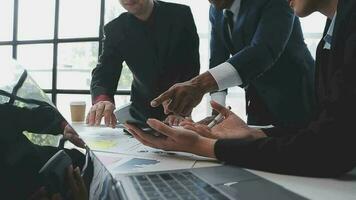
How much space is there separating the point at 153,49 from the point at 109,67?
261mm

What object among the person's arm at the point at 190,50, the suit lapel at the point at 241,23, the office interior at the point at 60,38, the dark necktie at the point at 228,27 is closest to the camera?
the suit lapel at the point at 241,23

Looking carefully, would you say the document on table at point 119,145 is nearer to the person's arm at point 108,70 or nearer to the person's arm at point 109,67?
the person's arm at point 108,70

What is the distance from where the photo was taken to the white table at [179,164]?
610 millimetres

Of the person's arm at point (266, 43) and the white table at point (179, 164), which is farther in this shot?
the person's arm at point (266, 43)

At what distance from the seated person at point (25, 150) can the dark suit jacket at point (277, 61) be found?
990mm

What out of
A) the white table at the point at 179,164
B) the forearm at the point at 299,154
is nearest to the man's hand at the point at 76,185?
the white table at the point at 179,164

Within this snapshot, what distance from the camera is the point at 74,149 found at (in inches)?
15.2

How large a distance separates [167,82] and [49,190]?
1.49 meters

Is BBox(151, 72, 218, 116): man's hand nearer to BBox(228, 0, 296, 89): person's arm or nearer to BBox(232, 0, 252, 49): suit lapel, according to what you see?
BBox(228, 0, 296, 89): person's arm

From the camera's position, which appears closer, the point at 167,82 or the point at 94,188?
the point at 94,188

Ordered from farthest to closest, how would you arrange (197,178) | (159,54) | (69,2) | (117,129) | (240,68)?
(69,2), (159,54), (117,129), (240,68), (197,178)

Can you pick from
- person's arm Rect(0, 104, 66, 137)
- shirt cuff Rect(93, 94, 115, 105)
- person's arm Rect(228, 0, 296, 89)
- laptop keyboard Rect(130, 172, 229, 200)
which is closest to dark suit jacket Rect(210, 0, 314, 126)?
person's arm Rect(228, 0, 296, 89)

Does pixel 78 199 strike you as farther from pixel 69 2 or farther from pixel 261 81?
pixel 69 2

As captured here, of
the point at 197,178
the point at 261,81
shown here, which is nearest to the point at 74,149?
the point at 197,178
